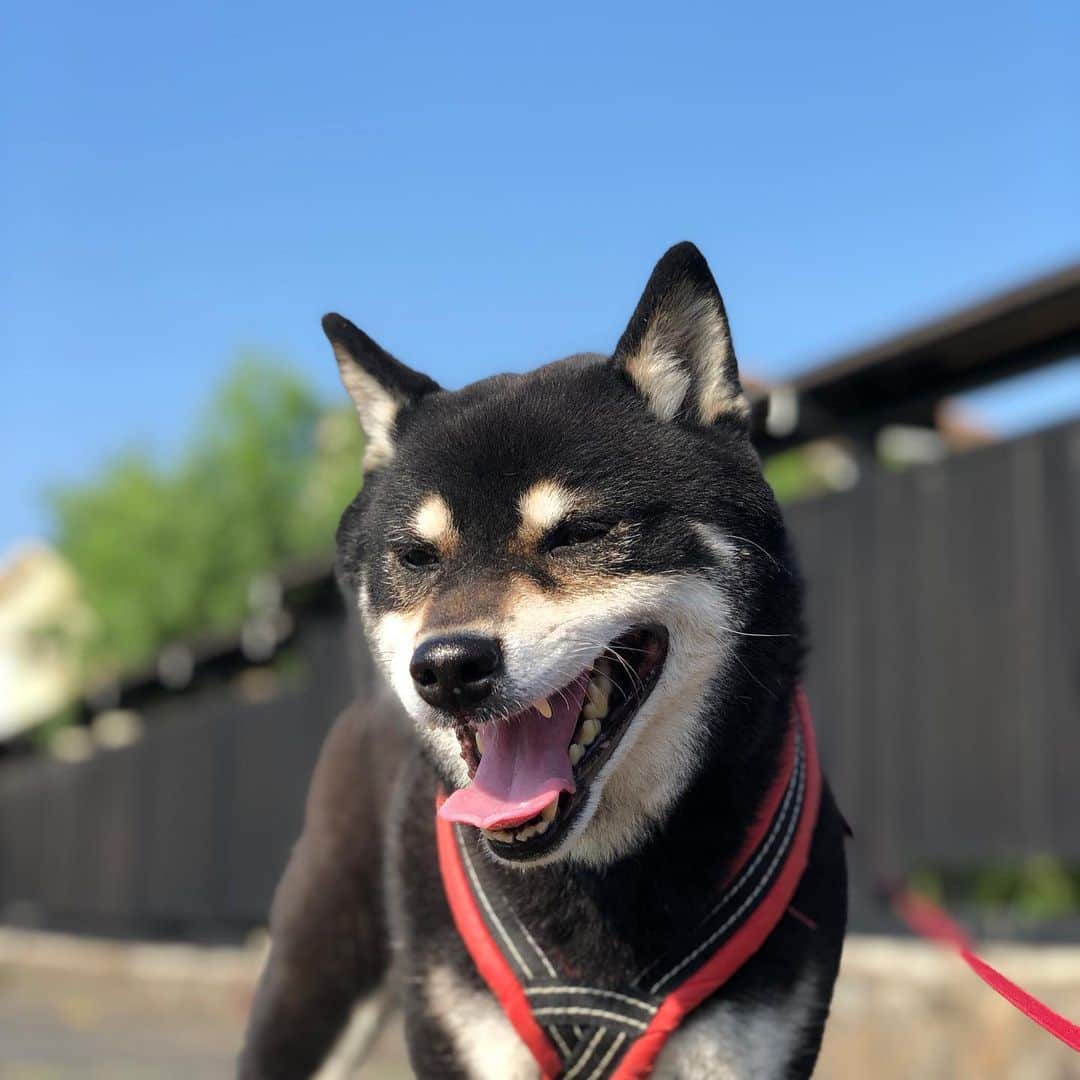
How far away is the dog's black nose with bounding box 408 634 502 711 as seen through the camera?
2262mm

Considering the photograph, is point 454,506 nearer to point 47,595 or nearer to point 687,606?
point 687,606

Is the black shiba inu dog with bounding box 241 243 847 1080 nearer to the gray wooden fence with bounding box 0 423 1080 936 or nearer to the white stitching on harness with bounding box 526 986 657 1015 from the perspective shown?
the white stitching on harness with bounding box 526 986 657 1015

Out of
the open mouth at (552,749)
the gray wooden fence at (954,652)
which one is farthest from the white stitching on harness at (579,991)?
Result: the gray wooden fence at (954,652)

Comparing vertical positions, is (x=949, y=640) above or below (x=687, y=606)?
below

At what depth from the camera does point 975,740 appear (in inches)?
311

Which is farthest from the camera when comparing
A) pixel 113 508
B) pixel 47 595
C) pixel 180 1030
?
pixel 47 595

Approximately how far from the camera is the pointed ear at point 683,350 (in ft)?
8.43

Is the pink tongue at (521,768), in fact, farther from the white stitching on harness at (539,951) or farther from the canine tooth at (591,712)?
the white stitching on harness at (539,951)

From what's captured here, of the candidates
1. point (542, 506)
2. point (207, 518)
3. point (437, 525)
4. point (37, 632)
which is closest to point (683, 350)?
point (542, 506)

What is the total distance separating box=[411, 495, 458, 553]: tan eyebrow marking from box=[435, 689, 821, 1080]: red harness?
61 centimetres

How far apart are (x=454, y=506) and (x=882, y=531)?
6483mm

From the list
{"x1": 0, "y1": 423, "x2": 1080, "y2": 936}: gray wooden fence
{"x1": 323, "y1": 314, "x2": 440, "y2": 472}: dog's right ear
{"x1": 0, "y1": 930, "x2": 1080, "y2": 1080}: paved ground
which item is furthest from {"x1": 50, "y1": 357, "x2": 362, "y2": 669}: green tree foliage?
{"x1": 323, "y1": 314, "x2": 440, "y2": 472}: dog's right ear

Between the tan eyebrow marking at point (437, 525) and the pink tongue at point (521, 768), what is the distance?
35 centimetres

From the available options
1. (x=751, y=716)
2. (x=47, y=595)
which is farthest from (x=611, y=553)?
(x=47, y=595)
